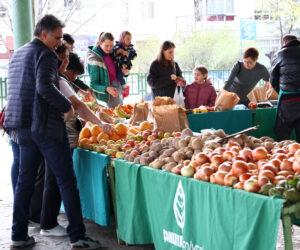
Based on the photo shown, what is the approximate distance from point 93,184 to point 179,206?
4.17ft

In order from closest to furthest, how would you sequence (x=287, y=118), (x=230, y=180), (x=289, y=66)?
(x=230, y=180) < (x=289, y=66) < (x=287, y=118)

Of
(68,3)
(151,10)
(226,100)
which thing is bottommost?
(226,100)

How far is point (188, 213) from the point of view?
3131 mm

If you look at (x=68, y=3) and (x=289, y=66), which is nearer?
(x=289, y=66)

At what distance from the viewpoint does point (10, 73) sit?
3.86 meters

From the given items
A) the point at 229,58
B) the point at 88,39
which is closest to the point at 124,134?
the point at 88,39

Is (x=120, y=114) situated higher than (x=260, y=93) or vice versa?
(x=260, y=93)

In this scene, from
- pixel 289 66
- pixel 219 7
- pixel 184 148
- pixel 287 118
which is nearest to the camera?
pixel 184 148

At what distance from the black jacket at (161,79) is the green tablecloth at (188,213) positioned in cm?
318

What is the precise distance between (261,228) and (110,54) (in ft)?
16.1

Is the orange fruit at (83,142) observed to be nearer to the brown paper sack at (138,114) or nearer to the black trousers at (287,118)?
the brown paper sack at (138,114)

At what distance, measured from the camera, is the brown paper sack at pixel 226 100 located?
6.70m

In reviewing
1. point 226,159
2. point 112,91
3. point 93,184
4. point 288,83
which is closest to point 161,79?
point 112,91

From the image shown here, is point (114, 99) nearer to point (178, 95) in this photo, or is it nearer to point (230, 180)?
point (178, 95)
